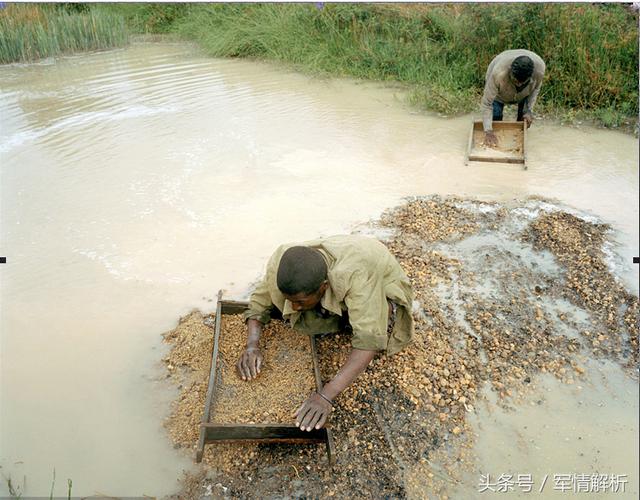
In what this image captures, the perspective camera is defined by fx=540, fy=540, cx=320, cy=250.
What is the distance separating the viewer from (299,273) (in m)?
2.40

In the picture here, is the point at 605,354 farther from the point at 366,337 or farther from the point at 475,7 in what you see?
the point at 475,7

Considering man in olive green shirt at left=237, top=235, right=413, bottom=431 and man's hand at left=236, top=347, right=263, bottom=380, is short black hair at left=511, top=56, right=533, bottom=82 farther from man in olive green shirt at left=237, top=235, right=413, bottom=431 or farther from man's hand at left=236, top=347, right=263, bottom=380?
man's hand at left=236, top=347, right=263, bottom=380

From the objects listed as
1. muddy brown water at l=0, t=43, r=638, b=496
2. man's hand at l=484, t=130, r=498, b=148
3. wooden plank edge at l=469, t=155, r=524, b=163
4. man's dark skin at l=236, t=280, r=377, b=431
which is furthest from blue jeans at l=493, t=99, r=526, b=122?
man's dark skin at l=236, t=280, r=377, b=431

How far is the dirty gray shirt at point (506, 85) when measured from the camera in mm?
5708

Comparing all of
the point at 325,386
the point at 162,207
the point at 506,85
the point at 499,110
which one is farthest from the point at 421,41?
the point at 325,386

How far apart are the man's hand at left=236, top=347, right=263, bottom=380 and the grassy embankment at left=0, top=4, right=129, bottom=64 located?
8584 mm

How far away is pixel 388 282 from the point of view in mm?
2799

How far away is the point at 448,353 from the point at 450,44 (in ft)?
20.7

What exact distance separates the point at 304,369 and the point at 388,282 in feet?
2.34

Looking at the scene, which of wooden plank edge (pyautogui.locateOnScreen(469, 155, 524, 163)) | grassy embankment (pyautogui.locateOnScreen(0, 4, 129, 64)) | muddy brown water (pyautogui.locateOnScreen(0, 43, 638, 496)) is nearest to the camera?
muddy brown water (pyautogui.locateOnScreen(0, 43, 638, 496))

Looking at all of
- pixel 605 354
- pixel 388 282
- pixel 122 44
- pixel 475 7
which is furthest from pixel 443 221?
pixel 122 44

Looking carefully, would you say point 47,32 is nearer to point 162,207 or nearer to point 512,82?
point 162,207

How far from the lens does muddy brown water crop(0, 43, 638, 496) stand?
9.66 feet

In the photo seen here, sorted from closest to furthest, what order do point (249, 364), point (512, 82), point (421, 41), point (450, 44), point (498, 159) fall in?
point (249, 364) → point (512, 82) → point (498, 159) → point (450, 44) → point (421, 41)
